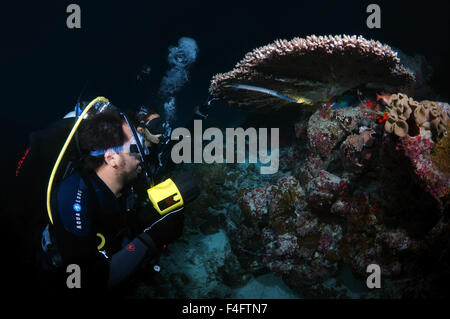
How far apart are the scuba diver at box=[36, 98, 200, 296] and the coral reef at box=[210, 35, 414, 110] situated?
2111 mm

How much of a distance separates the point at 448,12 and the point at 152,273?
41.1 ft

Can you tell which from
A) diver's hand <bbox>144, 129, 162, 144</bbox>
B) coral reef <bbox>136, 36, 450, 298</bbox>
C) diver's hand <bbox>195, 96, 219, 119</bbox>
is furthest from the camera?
diver's hand <bbox>195, 96, 219, 119</bbox>

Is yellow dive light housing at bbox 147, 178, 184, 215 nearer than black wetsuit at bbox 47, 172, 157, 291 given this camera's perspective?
No

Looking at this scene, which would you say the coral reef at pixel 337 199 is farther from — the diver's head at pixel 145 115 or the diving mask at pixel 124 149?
the diving mask at pixel 124 149

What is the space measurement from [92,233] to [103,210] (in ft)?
1.11

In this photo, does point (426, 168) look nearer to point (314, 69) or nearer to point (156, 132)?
point (314, 69)

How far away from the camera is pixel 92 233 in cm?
196

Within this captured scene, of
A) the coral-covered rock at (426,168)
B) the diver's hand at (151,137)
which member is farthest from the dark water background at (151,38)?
the coral-covered rock at (426,168)

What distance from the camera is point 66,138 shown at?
223 cm

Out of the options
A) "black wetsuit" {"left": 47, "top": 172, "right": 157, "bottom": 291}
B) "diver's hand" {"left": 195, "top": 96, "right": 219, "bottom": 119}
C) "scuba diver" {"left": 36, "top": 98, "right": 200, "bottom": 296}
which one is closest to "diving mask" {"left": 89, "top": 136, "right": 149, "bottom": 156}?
"scuba diver" {"left": 36, "top": 98, "right": 200, "bottom": 296}

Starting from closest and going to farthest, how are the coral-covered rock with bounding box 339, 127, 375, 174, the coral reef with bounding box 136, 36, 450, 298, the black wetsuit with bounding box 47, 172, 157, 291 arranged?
the black wetsuit with bounding box 47, 172, 157, 291 → the coral reef with bounding box 136, 36, 450, 298 → the coral-covered rock with bounding box 339, 127, 375, 174

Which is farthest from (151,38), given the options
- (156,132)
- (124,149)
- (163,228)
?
(163,228)

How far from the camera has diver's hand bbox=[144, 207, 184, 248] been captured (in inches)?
95.7

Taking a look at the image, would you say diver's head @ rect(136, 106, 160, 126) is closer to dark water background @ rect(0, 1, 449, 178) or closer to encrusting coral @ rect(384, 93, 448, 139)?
encrusting coral @ rect(384, 93, 448, 139)
